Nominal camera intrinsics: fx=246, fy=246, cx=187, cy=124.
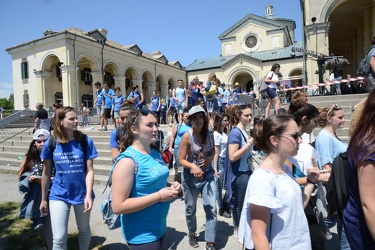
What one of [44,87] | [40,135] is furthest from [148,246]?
[44,87]

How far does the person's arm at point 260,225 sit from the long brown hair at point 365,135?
0.64m

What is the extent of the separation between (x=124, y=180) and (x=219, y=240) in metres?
2.61

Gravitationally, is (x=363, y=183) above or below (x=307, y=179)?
above

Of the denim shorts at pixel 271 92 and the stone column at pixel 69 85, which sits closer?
the denim shorts at pixel 271 92

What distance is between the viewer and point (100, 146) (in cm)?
934

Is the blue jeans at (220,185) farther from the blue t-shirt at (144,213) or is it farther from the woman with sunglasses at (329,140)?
the blue t-shirt at (144,213)

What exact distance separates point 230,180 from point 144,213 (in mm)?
1813

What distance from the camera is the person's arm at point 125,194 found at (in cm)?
194

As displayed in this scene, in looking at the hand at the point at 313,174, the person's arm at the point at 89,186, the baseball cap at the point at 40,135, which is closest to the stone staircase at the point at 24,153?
the baseball cap at the point at 40,135

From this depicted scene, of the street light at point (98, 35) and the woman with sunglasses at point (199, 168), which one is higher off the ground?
the street light at point (98, 35)

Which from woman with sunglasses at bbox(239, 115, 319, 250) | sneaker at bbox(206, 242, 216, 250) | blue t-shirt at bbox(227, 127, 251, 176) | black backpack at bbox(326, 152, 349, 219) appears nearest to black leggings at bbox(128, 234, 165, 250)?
woman with sunglasses at bbox(239, 115, 319, 250)

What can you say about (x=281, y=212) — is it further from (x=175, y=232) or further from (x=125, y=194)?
(x=175, y=232)

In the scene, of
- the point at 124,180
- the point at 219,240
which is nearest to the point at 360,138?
the point at 124,180

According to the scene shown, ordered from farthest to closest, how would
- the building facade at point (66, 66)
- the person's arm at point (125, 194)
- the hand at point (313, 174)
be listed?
the building facade at point (66, 66)
the hand at point (313, 174)
the person's arm at point (125, 194)
